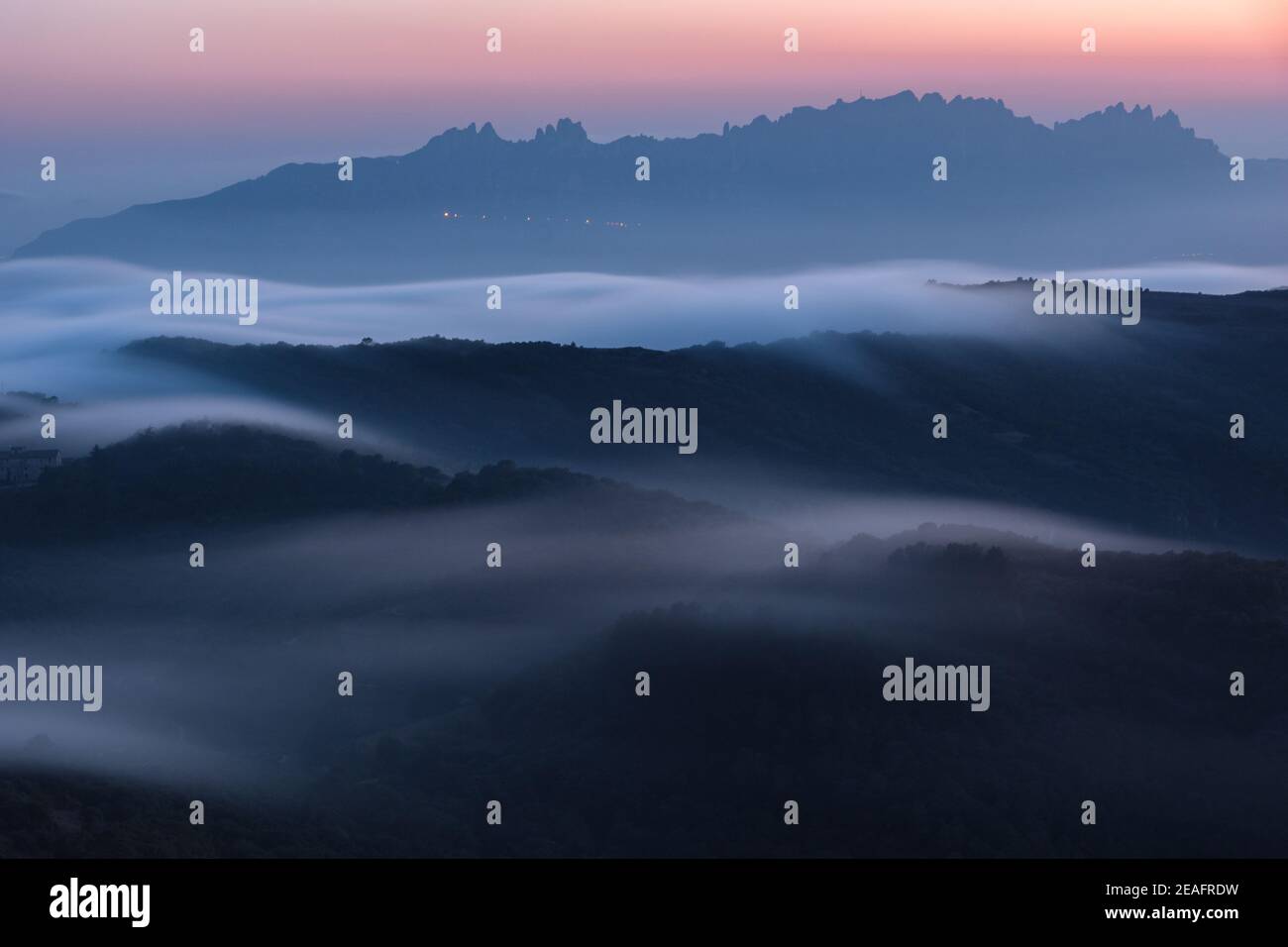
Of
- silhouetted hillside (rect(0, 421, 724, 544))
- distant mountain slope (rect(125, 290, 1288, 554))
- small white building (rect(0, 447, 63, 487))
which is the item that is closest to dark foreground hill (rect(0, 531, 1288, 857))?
silhouetted hillside (rect(0, 421, 724, 544))

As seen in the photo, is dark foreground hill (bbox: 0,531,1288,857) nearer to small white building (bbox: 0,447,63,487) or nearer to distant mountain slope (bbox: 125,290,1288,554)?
small white building (bbox: 0,447,63,487)

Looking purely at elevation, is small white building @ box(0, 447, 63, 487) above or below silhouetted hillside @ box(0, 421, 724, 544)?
above

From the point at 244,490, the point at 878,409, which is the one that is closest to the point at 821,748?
the point at 244,490

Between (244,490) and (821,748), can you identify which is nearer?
(821,748)

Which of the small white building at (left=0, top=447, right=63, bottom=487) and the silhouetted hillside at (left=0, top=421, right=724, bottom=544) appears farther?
the small white building at (left=0, top=447, right=63, bottom=487)

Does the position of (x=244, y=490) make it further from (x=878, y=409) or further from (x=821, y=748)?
(x=878, y=409)
